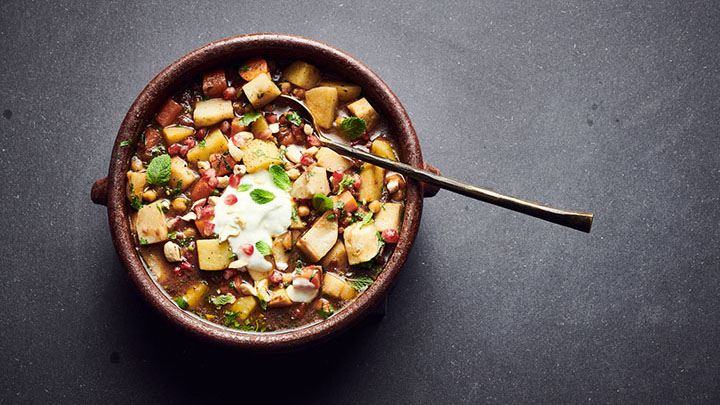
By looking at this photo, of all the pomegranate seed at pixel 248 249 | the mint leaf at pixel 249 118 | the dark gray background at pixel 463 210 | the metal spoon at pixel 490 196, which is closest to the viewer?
the metal spoon at pixel 490 196

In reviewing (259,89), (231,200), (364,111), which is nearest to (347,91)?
(364,111)

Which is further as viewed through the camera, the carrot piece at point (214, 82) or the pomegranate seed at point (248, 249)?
the carrot piece at point (214, 82)

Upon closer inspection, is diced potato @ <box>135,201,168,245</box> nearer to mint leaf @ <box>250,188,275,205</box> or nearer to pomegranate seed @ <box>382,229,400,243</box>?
mint leaf @ <box>250,188,275,205</box>

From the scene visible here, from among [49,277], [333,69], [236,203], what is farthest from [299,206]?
[49,277]

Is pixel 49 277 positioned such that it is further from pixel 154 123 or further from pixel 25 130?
pixel 154 123

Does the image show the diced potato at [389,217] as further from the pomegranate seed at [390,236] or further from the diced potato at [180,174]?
the diced potato at [180,174]

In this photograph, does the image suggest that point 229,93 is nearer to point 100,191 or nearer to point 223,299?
point 100,191

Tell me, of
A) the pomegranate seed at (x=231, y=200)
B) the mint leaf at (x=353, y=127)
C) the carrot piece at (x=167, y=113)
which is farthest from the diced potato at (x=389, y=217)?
the carrot piece at (x=167, y=113)
